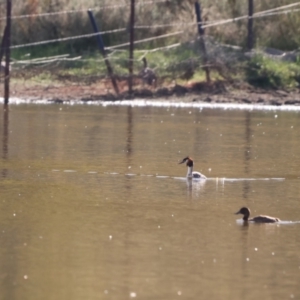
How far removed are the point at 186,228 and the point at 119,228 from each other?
0.90 meters

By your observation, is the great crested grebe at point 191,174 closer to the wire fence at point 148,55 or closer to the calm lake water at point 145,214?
the calm lake water at point 145,214

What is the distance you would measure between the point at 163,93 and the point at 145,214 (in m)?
28.4

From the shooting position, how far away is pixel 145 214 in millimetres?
16562

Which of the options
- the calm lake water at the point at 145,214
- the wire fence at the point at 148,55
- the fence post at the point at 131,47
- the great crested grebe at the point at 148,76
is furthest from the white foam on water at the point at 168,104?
the calm lake water at the point at 145,214

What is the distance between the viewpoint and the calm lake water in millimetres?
12492

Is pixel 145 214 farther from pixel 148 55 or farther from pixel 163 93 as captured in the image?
pixel 148 55

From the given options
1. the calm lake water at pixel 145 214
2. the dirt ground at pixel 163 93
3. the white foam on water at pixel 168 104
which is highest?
the dirt ground at pixel 163 93

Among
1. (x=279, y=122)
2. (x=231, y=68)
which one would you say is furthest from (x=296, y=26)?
(x=279, y=122)

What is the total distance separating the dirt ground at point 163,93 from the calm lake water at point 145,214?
13.2 m

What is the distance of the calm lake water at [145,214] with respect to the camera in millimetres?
12492

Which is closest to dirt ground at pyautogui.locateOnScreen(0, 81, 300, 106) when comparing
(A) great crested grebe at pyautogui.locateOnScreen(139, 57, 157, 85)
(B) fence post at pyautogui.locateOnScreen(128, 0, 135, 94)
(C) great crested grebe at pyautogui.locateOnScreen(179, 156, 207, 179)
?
(A) great crested grebe at pyautogui.locateOnScreen(139, 57, 157, 85)

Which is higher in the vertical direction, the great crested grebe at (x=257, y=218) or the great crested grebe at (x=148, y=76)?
the great crested grebe at (x=148, y=76)

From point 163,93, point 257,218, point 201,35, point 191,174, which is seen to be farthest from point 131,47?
point 257,218

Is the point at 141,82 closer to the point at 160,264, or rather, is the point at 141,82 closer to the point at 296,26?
the point at 296,26
